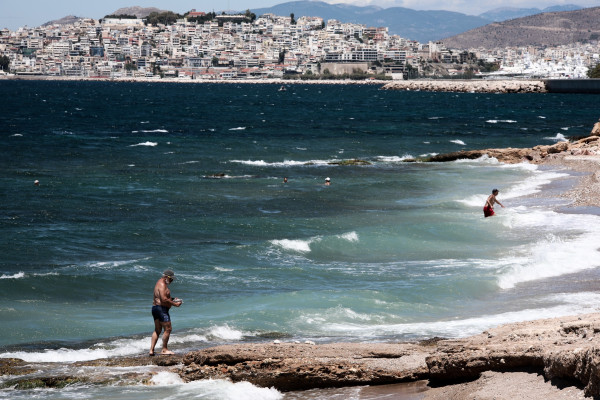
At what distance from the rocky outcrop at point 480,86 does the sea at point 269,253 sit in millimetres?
110057

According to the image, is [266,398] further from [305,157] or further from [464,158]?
[305,157]

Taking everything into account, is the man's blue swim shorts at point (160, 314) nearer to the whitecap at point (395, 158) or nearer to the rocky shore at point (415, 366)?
the rocky shore at point (415, 366)

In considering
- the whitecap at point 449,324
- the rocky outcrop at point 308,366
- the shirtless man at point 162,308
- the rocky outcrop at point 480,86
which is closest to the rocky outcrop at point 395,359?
the rocky outcrop at point 308,366

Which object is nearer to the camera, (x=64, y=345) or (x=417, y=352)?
(x=417, y=352)

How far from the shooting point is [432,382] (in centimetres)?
942

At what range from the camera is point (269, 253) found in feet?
63.8

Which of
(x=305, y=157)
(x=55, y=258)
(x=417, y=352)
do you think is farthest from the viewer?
(x=305, y=157)

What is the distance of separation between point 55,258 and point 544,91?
13624cm

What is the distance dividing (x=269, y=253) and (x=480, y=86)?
146 metres

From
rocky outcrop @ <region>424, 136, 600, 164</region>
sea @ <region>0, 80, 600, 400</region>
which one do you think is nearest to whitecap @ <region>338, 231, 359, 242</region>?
sea @ <region>0, 80, 600, 400</region>

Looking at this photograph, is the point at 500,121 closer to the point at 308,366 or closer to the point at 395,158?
the point at 395,158

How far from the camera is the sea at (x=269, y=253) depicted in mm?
13008

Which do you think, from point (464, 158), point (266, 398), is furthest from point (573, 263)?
point (464, 158)

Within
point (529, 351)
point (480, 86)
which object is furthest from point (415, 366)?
point (480, 86)
